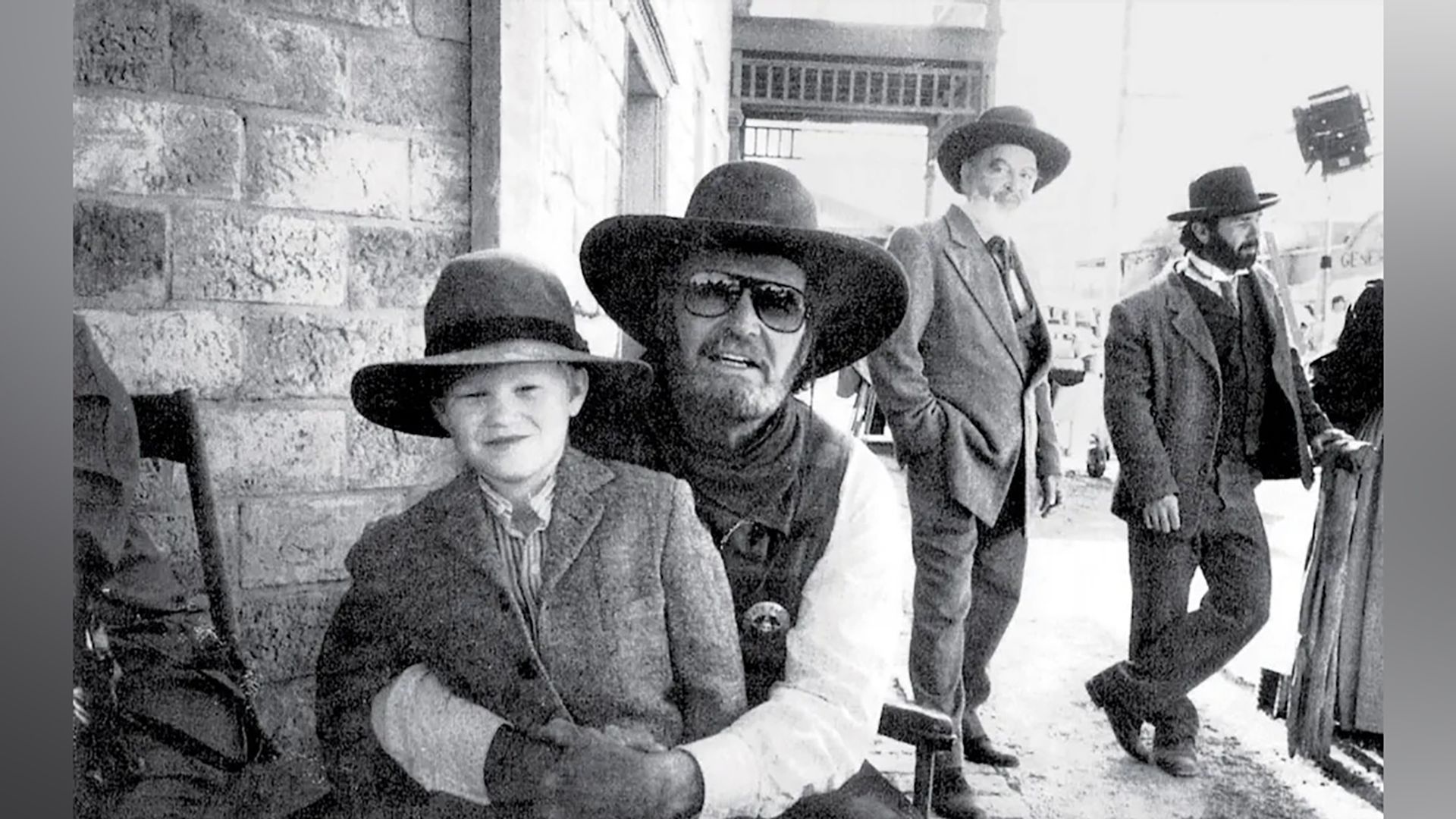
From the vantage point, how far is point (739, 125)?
70.0 inches

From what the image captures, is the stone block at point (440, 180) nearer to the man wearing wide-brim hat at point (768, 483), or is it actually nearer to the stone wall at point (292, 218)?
the stone wall at point (292, 218)

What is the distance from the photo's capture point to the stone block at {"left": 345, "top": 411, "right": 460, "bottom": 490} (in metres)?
1.69

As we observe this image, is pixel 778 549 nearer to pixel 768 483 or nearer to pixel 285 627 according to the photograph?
pixel 768 483

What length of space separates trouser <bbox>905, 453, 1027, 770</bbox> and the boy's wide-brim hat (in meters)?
0.50

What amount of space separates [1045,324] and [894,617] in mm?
519

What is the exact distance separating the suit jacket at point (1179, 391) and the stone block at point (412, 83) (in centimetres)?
114

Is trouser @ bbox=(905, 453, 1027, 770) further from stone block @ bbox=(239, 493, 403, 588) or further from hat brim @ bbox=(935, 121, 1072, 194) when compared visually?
stone block @ bbox=(239, 493, 403, 588)

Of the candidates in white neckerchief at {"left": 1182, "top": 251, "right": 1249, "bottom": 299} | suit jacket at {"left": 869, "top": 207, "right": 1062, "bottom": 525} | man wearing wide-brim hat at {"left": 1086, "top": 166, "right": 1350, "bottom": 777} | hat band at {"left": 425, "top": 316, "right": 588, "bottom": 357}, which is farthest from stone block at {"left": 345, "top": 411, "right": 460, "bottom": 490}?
white neckerchief at {"left": 1182, "top": 251, "right": 1249, "bottom": 299}

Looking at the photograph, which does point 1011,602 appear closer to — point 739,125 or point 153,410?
point 739,125

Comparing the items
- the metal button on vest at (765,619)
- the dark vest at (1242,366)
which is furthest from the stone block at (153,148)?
the dark vest at (1242,366)

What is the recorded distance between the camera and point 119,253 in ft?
5.38

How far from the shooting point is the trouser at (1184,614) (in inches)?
70.2
